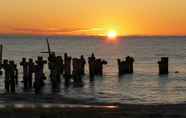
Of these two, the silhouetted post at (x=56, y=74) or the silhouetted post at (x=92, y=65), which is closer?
the silhouetted post at (x=56, y=74)

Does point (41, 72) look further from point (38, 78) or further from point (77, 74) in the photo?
point (77, 74)

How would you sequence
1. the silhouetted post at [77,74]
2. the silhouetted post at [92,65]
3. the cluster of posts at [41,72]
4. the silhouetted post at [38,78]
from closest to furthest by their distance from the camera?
the cluster of posts at [41,72] < the silhouetted post at [38,78] < the silhouetted post at [77,74] < the silhouetted post at [92,65]

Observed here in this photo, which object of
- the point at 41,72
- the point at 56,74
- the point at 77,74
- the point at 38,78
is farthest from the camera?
the point at 77,74

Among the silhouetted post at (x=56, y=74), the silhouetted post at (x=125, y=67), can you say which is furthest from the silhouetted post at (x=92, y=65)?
the silhouetted post at (x=56, y=74)

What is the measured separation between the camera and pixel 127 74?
5672 centimetres

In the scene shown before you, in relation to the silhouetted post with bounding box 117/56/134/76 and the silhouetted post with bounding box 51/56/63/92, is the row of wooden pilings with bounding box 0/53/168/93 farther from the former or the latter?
the silhouetted post with bounding box 117/56/134/76

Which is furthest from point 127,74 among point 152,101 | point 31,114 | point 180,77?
point 31,114

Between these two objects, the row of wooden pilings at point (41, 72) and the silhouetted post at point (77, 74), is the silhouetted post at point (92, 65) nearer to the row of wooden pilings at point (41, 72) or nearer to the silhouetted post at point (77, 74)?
the row of wooden pilings at point (41, 72)

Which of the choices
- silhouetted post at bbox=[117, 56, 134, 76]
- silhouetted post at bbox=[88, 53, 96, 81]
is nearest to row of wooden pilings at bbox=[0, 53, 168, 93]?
silhouetted post at bbox=[88, 53, 96, 81]

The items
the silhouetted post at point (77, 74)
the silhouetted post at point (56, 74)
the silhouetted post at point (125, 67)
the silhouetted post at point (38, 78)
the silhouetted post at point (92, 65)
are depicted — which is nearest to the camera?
the silhouetted post at point (38, 78)

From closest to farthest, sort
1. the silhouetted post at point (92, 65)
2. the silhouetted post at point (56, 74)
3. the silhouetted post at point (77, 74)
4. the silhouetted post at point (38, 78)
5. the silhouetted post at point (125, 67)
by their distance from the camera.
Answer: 1. the silhouetted post at point (38, 78)
2. the silhouetted post at point (56, 74)
3. the silhouetted post at point (77, 74)
4. the silhouetted post at point (92, 65)
5. the silhouetted post at point (125, 67)

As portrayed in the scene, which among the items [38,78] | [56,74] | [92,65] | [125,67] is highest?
[92,65]

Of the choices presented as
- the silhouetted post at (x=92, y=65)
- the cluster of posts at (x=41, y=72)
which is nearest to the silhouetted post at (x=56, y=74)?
the cluster of posts at (x=41, y=72)

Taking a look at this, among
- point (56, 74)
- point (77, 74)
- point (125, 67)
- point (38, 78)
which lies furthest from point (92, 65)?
point (38, 78)
